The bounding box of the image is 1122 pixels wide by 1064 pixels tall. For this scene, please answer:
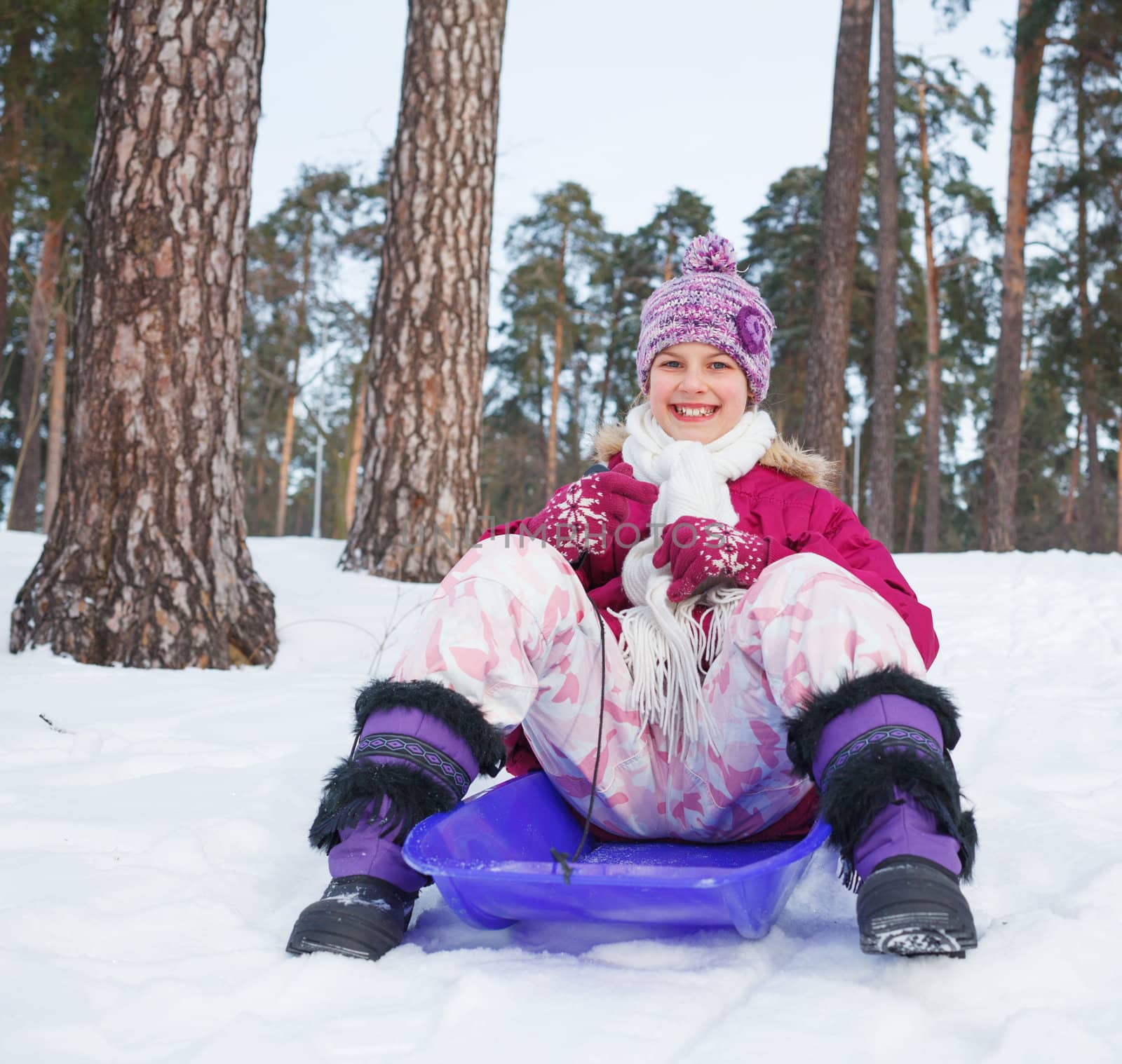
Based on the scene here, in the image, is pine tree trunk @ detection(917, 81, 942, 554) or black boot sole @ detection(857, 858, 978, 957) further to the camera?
pine tree trunk @ detection(917, 81, 942, 554)

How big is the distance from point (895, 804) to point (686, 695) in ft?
1.35

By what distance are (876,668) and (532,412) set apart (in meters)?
19.8

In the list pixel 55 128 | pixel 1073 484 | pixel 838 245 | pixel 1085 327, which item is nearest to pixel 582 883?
pixel 838 245

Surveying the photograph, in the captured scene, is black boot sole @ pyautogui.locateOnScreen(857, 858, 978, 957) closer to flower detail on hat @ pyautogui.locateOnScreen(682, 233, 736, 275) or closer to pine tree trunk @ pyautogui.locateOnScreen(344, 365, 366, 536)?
flower detail on hat @ pyautogui.locateOnScreen(682, 233, 736, 275)

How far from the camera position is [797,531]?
176cm

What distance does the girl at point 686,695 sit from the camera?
1185mm

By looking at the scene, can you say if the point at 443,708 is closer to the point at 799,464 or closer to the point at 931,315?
the point at 799,464

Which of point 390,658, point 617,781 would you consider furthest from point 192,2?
point 617,781

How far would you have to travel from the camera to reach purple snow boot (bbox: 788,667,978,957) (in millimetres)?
1078

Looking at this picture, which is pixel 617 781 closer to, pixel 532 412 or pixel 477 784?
pixel 477 784

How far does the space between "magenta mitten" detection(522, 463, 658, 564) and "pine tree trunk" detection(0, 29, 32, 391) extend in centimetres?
1031

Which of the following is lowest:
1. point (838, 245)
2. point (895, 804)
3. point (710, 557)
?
point (895, 804)

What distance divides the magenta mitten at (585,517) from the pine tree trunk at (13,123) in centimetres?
1031

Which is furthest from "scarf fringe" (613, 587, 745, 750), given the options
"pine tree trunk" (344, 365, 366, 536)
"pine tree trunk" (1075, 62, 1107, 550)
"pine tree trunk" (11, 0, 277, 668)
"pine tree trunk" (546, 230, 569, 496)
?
"pine tree trunk" (546, 230, 569, 496)
